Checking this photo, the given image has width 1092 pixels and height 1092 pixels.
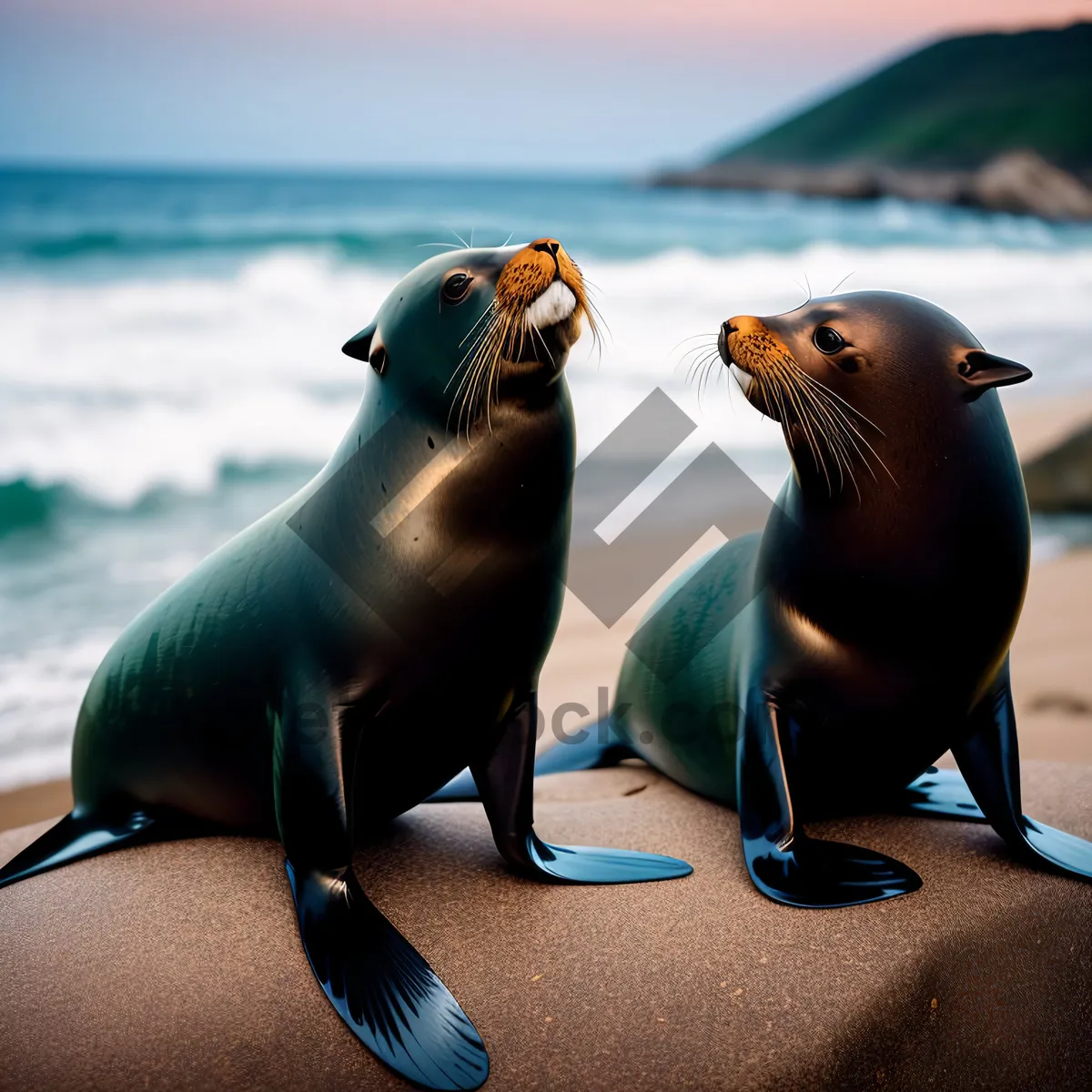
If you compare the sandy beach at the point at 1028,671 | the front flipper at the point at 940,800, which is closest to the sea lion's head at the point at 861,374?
the front flipper at the point at 940,800

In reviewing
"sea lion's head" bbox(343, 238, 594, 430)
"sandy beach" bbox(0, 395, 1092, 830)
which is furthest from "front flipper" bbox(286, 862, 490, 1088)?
"sandy beach" bbox(0, 395, 1092, 830)

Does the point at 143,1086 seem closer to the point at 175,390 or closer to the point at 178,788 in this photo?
the point at 178,788

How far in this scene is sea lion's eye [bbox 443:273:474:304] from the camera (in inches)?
110

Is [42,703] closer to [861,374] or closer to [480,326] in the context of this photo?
[480,326]

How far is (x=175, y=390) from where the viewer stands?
462 inches

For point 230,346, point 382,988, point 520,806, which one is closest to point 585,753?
point 520,806

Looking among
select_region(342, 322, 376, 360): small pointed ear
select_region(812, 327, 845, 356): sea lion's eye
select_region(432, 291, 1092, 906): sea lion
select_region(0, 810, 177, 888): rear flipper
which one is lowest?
select_region(0, 810, 177, 888): rear flipper

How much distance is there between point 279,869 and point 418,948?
492 millimetres

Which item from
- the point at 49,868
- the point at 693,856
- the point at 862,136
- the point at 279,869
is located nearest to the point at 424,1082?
the point at 279,869

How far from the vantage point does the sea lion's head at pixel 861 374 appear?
10.0ft

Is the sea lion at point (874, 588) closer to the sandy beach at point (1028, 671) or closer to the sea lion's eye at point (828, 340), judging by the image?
the sea lion's eye at point (828, 340)

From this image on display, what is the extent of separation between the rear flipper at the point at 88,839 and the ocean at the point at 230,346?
1.71 m

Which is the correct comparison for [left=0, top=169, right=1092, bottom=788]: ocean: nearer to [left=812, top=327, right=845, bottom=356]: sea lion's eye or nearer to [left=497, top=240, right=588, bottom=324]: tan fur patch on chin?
[left=812, top=327, right=845, bottom=356]: sea lion's eye

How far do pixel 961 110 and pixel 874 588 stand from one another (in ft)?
205
